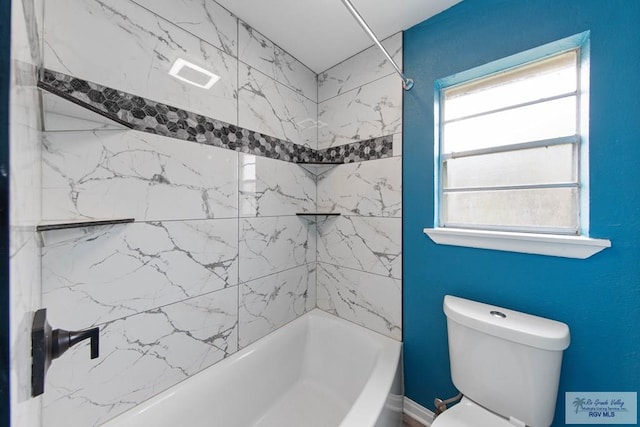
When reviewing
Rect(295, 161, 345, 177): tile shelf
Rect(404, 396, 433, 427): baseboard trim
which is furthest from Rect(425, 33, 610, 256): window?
Rect(404, 396, 433, 427): baseboard trim

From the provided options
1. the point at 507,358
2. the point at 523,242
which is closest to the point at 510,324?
the point at 507,358

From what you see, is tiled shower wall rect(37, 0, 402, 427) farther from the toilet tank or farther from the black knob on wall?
the black knob on wall

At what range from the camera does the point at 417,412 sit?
142 cm

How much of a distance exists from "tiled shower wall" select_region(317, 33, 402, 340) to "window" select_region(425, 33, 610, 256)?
0.98 feet

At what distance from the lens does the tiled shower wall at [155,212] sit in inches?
33.2

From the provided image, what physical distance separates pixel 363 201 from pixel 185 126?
3.78 feet

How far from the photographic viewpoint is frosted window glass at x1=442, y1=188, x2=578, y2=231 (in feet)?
3.56

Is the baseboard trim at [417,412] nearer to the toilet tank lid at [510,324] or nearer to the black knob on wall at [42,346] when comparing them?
the toilet tank lid at [510,324]

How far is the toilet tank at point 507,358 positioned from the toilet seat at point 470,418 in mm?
35

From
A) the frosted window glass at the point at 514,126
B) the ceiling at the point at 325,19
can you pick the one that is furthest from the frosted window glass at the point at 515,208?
the ceiling at the point at 325,19

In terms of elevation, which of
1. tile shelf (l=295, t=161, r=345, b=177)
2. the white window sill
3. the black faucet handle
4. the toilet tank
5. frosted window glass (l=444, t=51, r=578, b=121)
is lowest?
the toilet tank

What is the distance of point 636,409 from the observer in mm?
904

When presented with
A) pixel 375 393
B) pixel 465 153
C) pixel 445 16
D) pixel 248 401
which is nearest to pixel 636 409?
pixel 375 393

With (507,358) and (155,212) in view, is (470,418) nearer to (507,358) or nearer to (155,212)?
(507,358)
